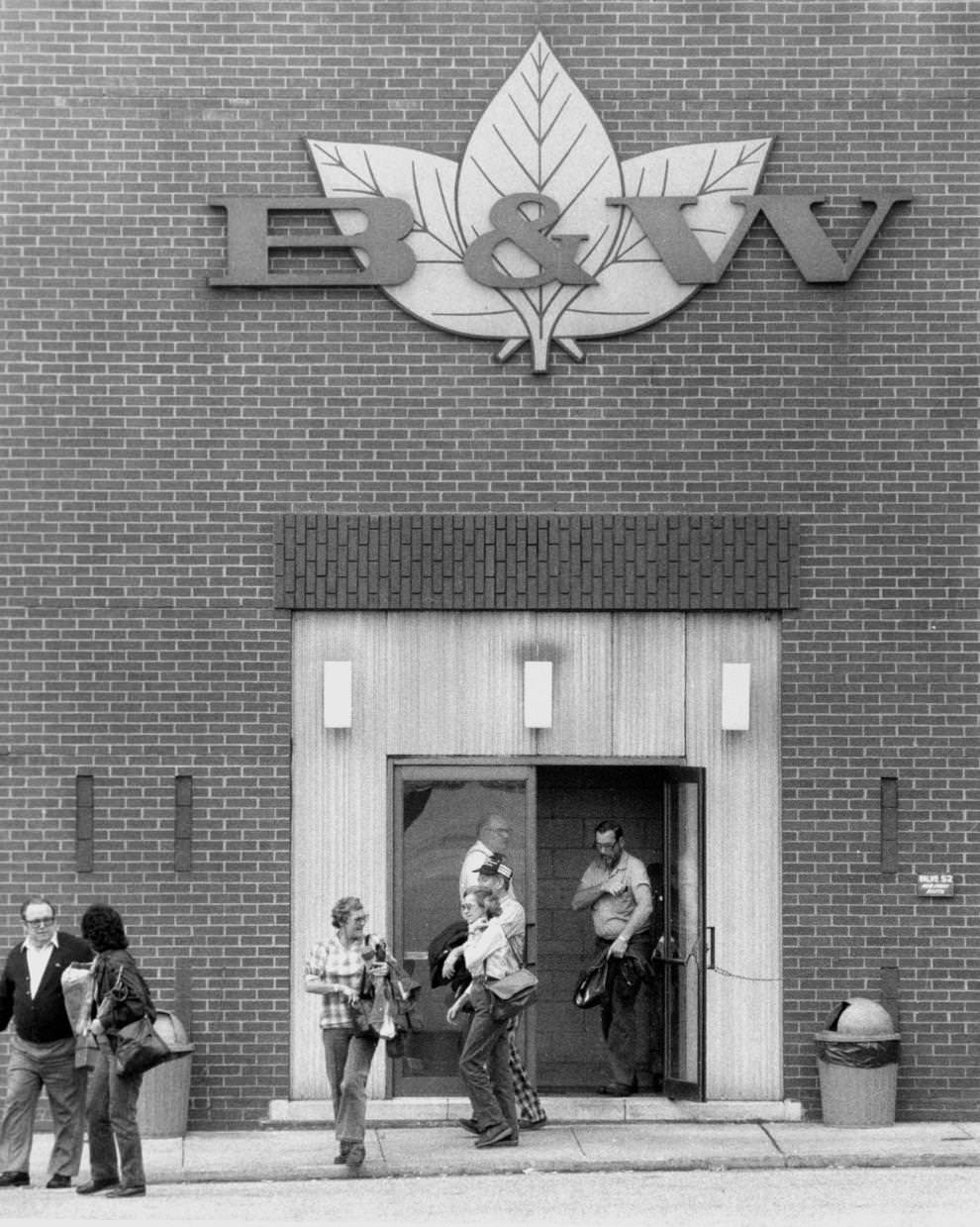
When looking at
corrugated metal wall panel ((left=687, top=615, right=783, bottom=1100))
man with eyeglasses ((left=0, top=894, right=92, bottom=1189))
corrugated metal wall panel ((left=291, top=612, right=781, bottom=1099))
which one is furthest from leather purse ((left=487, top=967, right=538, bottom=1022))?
man with eyeglasses ((left=0, top=894, right=92, bottom=1189))

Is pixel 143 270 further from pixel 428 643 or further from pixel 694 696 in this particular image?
pixel 694 696

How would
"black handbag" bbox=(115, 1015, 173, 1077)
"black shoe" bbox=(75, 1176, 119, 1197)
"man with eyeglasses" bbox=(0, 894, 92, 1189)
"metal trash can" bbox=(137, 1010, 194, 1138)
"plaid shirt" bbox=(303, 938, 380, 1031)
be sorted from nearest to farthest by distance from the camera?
"black handbag" bbox=(115, 1015, 173, 1077) → "black shoe" bbox=(75, 1176, 119, 1197) → "man with eyeglasses" bbox=(0, 894, 92, 1189) → "plaid shirt" bbox=(303, 938, 380, 1031) → "metal trash can" bbox=(137, 1010, 194, 1138)

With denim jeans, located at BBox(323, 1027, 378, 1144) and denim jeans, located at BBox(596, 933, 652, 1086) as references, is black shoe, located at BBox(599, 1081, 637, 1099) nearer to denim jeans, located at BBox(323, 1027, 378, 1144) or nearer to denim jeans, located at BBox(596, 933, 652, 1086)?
denim jeans, located at BBox(596, 933, 652, 1086)

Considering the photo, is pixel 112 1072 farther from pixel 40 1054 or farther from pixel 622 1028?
pixel 622 1028

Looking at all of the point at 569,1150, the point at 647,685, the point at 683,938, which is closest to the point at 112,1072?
the point at 569,1150

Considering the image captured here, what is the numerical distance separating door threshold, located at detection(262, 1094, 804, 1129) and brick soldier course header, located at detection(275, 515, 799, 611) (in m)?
3.51

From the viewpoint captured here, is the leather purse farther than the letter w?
No

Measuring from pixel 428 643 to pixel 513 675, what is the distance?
65 cm

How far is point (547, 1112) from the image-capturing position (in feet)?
49.4

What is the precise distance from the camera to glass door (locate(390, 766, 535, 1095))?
49.7 feet

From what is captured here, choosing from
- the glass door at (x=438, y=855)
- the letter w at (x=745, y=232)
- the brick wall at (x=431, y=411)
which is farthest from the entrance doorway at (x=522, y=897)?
the letter w at (x=745, y=232)

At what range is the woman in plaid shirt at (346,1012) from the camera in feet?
43.1

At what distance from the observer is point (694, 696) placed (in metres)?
15.2

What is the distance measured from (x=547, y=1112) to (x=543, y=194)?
656 centimetres
